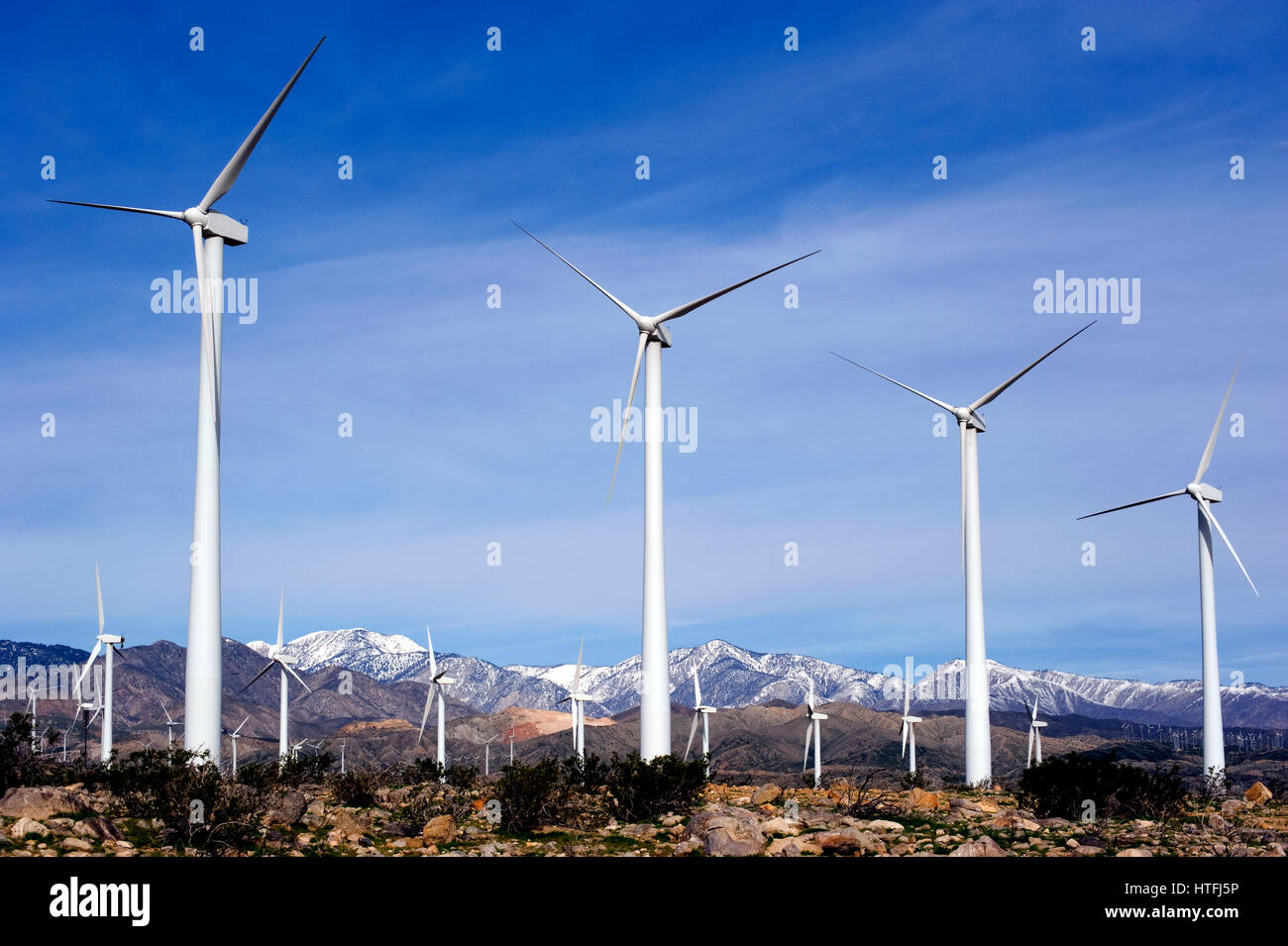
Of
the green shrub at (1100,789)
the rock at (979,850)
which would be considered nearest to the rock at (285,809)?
the rock at (979,850)

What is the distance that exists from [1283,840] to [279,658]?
66861 mm

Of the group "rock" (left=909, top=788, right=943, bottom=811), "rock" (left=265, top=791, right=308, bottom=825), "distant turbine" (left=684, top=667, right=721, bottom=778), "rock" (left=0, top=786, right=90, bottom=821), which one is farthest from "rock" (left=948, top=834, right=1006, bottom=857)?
"rock" (left=0, top=786, right=90, bottom=821)

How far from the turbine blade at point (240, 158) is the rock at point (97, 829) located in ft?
68.9

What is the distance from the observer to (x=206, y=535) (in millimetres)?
35125

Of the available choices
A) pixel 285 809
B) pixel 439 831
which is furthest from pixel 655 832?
pixel 285 809

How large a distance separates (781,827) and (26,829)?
49.5 feet

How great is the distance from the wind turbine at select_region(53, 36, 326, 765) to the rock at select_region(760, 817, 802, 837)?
14347 mm

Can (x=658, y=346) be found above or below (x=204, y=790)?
above

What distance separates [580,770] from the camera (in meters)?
38.5

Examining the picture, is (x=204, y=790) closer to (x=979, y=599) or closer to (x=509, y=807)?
(x=509, y=807)
